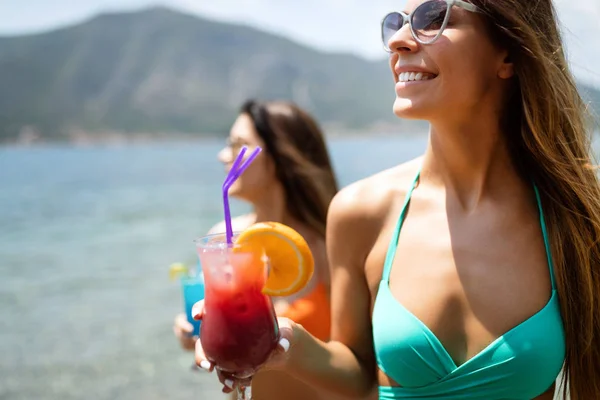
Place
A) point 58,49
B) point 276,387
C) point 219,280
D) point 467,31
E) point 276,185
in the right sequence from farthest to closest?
point 58,49 < point 276,185 < point 276,387 < point 467,31 < point 219,280

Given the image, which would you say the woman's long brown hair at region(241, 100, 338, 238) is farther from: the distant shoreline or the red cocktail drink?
the distant shoreline

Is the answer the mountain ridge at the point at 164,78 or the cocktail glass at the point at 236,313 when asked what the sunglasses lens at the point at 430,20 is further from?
the mountain ridge at the point at 164,78

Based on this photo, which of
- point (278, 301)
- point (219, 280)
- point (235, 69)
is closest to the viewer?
point (219, 280)

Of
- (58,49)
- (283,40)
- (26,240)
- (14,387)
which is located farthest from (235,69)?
(14,387)

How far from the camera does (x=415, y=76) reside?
1685mm

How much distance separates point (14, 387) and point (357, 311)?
6.69m

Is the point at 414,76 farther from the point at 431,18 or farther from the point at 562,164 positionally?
the point at 562,164

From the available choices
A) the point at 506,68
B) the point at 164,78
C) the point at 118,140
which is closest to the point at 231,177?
the point at 506,68

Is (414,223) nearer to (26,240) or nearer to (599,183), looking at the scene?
(599,183)

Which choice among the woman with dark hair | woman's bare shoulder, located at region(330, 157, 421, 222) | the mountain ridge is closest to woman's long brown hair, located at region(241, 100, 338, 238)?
the woman with dark hair

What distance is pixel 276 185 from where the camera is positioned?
11.3ft

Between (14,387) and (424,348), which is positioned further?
(14,387)

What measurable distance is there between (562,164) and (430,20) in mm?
499

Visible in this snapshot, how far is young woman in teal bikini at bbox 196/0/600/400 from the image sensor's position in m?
1.64
